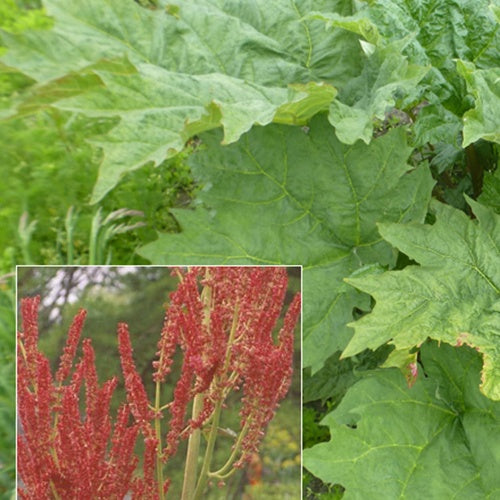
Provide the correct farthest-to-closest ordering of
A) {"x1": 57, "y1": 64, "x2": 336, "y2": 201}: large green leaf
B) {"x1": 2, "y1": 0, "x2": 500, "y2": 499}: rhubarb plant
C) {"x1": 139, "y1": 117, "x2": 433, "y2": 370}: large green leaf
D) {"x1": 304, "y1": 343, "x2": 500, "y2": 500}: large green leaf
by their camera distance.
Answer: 1. {"x1": 139, "y1": 117, "x2": 433, "y2": 370}: large green leaf
2. {"x1": 304, "y1": 343, "x2": 500, "y2": 500}: large green leaf
3. {"x1": 2, "y1": 0, "x2": 500, "y2": 499}: rhubarb plant
4. {"x1": 57, "y1": 64, "x2": 336, "y2": 201}: large green leaf

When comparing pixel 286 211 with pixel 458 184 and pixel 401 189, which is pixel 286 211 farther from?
pixel 458 184

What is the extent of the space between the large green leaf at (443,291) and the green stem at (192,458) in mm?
287

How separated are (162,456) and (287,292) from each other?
1.25 ft

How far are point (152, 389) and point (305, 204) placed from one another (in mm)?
585

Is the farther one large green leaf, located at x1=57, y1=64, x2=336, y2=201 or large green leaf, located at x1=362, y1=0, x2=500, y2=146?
large green leaf, located at x1=362, y1=0, x2=500, y2=146

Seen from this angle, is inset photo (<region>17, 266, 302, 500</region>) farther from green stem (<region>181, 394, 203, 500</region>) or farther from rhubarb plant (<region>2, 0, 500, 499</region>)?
rhubarb plant (<region>2, 0, 500, 499</region>)

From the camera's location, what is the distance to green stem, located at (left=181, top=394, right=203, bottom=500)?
144 centimetres

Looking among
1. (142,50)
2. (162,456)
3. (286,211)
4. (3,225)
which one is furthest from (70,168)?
(162,456)

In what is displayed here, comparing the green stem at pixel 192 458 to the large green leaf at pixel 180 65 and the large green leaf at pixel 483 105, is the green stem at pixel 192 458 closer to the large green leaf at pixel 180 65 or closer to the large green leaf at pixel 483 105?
the large green leaf at pixel 180 65

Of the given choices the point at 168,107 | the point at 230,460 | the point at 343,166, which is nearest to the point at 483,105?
the point at 343,166

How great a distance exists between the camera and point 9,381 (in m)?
1.63

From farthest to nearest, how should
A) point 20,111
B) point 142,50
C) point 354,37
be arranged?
point 354,37, point 142,50, point 20,111

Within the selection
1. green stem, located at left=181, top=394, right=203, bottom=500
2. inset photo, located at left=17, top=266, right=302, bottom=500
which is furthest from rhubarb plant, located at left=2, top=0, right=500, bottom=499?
green stem, located at left=181, top=394, right=203, bottom=500

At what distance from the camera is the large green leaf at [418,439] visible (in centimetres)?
159
